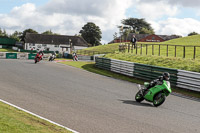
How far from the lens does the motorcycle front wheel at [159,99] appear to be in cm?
1071

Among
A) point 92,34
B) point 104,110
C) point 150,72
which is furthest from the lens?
point 92,34

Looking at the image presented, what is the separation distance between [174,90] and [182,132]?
8.95 meters

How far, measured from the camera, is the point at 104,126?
7.43 metres

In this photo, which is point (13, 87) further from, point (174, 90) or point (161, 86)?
point (174, 90)

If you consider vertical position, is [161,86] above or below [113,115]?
above

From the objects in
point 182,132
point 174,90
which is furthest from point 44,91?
point 174,90

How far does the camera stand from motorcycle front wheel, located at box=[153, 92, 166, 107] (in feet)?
35.1

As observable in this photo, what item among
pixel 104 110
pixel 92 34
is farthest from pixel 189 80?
pixel 92 34

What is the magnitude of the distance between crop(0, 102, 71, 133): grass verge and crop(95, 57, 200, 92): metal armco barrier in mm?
10707

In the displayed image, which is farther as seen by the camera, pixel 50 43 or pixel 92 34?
pixel 92 34

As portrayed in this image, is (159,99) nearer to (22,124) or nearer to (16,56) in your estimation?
(22,124)

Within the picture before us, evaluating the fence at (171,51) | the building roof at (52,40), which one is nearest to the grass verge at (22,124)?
the fence at (171,51)

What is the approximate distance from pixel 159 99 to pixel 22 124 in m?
5.93

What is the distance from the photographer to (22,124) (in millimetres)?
6559
